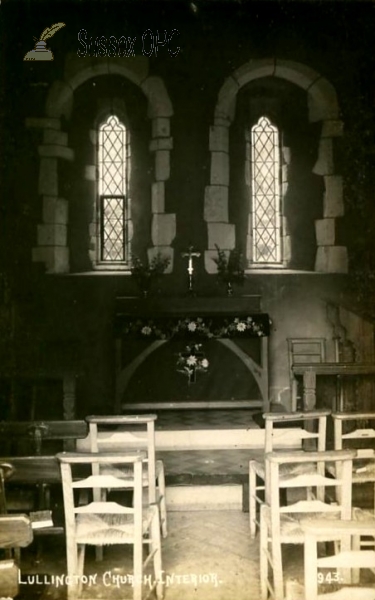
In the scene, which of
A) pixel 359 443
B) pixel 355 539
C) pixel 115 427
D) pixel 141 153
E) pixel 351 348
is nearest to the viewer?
pixel 355 539

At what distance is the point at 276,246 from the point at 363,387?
3176mm

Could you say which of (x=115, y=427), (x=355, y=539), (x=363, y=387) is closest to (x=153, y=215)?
(x=115, y=427)

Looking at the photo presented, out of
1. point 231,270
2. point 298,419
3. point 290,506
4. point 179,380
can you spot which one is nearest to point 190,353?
point 179,380

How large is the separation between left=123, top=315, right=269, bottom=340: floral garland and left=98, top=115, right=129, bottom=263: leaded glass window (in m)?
1.81

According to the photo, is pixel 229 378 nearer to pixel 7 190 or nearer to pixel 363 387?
pixel 363 387

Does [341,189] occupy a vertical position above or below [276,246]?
above

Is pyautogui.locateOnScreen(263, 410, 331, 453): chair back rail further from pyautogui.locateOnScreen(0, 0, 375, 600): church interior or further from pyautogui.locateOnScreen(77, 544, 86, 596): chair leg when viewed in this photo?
pyautogui.locateOnScreen(0, 0, 375, 600): church interior

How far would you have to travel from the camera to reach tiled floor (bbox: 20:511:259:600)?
11.5ft

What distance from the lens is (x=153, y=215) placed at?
315 inches

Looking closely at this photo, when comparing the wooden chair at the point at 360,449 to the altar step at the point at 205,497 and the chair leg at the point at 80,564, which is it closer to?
the altar step at the point at 205,497

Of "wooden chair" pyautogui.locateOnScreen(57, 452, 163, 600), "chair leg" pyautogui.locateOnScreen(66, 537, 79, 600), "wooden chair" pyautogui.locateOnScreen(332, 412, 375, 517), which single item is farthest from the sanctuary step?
"chair leg" pyautogui.locateOnScreen(66, 537, 79, 600)

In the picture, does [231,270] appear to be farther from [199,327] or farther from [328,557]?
[328,557]

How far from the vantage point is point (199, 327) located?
22.0ft

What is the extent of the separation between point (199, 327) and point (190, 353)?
46 cm
